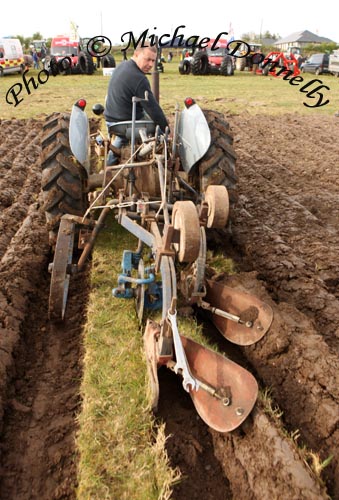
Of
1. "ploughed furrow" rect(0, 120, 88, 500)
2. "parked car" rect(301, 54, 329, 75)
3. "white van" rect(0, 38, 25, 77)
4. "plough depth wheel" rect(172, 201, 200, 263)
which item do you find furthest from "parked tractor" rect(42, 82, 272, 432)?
"parked car" rect(301, 54, 329, 75)

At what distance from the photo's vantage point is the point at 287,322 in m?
2.94

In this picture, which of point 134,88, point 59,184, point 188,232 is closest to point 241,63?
point 134,88

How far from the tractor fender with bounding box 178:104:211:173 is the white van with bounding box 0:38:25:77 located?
21914 mm

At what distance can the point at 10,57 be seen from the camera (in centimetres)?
2427

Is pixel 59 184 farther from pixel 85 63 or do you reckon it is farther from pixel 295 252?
pixel 85 63

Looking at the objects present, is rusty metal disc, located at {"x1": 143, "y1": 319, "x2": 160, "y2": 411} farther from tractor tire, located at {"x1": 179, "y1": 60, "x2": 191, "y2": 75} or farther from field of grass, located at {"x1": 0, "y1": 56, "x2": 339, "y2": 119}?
tractor tire, located at {"x1": 179, "y1": 60, "x2": 191, "y2": 75}

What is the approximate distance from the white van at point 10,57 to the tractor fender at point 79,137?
21.5 m

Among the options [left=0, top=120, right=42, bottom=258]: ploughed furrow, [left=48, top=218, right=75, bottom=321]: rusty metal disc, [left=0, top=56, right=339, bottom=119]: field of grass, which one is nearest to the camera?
[left=48, top=218, right=75, bottom=321]: rusty metal disc

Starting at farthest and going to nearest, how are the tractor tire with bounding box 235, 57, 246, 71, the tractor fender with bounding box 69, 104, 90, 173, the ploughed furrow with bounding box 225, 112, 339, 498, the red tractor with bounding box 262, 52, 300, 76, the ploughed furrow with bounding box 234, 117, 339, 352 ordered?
the tractor tire with bounding box 235, 57, 246, 71
the red tractor with bounding box 262, 52, 300, 76
the tractor fender with bounding box 69, 104, 90, 173
the ploughed furrow with bounding box 234, 117, 339, 352
the ploughed furrow with bounding box 225, 112, 339, 498

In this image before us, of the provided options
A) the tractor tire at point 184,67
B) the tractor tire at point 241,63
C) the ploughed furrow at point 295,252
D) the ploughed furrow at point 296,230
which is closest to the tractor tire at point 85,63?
the tractor tire at point 184,67

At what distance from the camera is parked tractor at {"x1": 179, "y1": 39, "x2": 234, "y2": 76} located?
22827mm

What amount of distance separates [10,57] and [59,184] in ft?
78.9

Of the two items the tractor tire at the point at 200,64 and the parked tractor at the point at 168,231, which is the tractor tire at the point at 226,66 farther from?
the parked tractor at the point at 168,231

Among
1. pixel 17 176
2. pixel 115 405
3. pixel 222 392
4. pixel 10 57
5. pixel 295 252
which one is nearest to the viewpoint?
pixel 222 392
